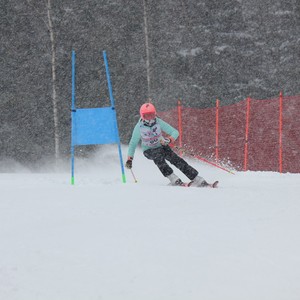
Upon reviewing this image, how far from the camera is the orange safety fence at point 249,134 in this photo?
12438 mm

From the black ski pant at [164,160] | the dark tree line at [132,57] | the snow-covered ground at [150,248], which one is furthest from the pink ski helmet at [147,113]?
the dark tree line at [132,57]

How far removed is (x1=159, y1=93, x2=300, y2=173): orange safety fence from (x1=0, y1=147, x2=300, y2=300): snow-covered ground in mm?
6584

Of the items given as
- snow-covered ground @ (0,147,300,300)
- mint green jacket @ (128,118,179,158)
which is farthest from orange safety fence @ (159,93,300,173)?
snow-covered ground @ (0,147,300,300)

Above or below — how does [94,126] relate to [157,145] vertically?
above

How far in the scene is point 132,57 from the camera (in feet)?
72.5

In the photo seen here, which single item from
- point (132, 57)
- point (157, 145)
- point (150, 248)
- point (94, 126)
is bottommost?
point (157, 145)

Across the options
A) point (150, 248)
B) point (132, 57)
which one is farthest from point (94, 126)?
point (132, 57)

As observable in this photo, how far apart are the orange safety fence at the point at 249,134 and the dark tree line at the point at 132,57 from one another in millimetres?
6433

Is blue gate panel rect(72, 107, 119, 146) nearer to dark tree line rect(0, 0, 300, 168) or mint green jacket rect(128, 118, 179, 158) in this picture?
mint green jacket rect(128, 118, 179, 158)

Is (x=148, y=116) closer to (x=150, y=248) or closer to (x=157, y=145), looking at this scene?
(x=157, y=145)

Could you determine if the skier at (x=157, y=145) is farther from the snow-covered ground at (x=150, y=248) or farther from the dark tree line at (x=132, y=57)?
the dark tree line at (x=132, y=57)

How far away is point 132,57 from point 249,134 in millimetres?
10022

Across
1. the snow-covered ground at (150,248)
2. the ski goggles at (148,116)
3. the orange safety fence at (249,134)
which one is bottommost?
the orange safety fence at (249,134)

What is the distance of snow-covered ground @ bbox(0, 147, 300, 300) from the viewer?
343cm
